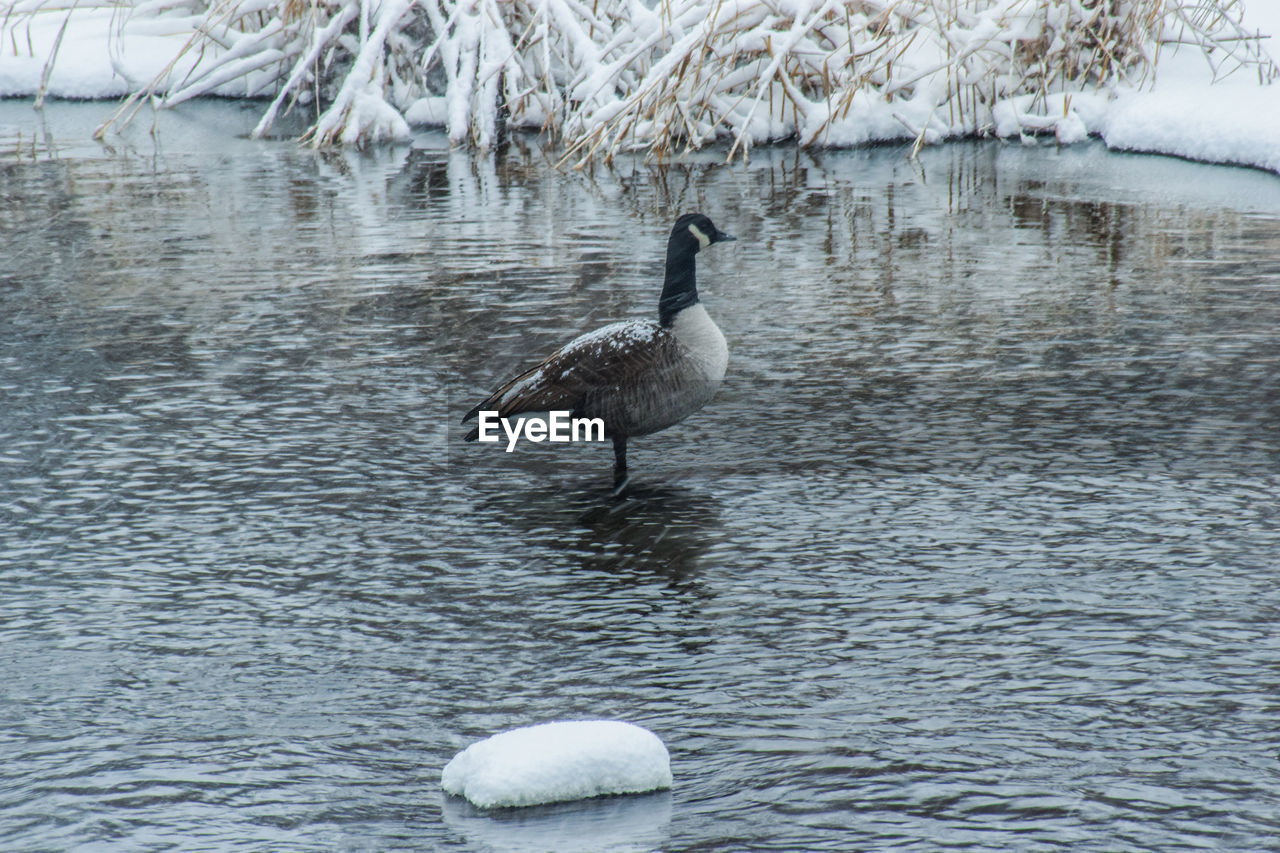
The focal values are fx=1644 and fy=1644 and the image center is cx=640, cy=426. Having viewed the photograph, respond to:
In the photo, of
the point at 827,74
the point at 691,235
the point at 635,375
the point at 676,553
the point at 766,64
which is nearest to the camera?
the point at 676,553

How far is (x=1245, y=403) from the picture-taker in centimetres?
780

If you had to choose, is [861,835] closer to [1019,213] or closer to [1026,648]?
[1026,648]

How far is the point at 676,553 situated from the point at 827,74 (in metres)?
14.3

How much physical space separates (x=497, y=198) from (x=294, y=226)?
251 centimetres

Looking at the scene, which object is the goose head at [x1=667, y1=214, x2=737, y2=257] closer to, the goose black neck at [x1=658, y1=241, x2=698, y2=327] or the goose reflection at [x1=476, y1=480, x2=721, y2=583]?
the goose black neck at [x1=658, y1=241, x2=698, y2=327]

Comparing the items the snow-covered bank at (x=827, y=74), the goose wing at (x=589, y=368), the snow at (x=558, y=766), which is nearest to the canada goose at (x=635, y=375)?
the goose wing at (x=589, y=368)

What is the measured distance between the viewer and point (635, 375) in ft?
21.6

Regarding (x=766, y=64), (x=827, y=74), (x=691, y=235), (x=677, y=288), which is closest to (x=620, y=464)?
(x=677, y=288)

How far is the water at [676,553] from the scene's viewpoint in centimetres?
415

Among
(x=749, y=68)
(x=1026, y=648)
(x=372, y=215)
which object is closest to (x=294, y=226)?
(x=372, y=215)

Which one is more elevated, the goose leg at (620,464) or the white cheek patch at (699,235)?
the white cheek patch at (699,235)

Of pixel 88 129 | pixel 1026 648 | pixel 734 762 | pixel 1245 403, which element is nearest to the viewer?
pixel 734 762

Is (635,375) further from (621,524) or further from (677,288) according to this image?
(621,524)

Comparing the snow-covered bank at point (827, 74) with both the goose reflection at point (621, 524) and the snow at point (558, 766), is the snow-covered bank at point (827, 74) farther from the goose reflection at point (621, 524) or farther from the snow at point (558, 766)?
the snow at point (558, 766)
